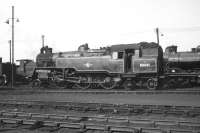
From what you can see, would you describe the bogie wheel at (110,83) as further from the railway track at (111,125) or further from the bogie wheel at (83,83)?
the railway track at (111,125)

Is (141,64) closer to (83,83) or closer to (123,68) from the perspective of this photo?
(123,68)

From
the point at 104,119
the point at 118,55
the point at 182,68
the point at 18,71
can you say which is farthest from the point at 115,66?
the point at 18,71

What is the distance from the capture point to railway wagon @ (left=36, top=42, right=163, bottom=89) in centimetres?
1986

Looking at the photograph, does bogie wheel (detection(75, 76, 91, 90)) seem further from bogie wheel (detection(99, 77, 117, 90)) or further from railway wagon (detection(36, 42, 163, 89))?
bogie wheel (detection(99, 77, 117, 90))

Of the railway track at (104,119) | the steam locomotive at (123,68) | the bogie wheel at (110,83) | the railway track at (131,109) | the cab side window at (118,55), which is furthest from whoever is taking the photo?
the bogie wheel at (110,83)

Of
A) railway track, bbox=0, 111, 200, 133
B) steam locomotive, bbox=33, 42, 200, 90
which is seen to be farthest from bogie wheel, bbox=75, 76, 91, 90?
railway track, bbox=0, 111, 200, 133

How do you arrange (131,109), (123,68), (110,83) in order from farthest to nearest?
1. (110,83)
2. (123,68)
3. (131,109)

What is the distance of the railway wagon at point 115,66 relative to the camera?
1986cm

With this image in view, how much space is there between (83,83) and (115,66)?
136 inches

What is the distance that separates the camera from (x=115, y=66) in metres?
20.4

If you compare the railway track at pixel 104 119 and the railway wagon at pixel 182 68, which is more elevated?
the railway wagon at pixel 182 68

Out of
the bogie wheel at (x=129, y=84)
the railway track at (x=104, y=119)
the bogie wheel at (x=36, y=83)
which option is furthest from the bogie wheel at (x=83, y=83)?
the railway track at (x=104, y=119)

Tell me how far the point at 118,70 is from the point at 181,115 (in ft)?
33.3

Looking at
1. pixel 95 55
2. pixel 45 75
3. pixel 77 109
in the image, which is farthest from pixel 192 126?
pixel 45 75
